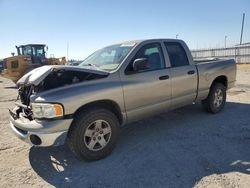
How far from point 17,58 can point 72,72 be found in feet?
44.8

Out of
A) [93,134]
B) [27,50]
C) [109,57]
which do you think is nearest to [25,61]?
[27,50]

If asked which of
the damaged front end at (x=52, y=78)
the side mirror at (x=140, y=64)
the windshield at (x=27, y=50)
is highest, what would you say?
the windshield at (x=27, y=50)

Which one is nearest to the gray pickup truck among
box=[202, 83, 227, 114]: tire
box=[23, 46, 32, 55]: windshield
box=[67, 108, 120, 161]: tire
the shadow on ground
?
box=[67, 108, 120, 161]: tire

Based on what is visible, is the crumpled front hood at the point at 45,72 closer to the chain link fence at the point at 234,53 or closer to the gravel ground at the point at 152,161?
the gravel ground at the point at 152,161

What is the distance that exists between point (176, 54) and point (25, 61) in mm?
13336

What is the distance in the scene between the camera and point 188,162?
3.83 m

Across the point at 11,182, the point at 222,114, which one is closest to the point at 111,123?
the point at 11,182

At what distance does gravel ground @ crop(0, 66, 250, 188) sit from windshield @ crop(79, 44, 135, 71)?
1.51 meters

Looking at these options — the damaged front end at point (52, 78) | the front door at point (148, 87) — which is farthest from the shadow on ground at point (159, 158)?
the damaged front end at point (52, 78)

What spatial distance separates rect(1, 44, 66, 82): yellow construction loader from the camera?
51.7 ft

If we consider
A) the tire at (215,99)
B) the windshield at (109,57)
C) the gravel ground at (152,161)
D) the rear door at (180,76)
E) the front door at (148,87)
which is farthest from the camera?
the tire at (215,99)

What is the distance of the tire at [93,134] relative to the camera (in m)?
3.76

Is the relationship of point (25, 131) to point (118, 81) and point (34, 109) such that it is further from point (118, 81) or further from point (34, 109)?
point (118, 81)

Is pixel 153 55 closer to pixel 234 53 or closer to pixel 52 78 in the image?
pixel 52 78
